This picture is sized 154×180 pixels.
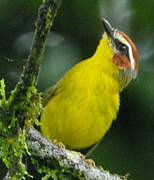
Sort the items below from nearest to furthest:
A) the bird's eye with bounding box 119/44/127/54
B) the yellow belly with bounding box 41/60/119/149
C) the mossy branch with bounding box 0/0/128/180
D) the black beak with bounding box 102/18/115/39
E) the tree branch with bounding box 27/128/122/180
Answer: the mossy branch with bounding box 0/0/128/180 < the tree branch with bounding box 27/128/122/180 < the yellow belly with bounding box 41/60/119/149 < the black beak with bounding box 102/18/115/39 < the bird's eye with bounding box 119/44/127/54

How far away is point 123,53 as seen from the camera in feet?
16.9

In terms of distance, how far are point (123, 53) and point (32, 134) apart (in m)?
2.05

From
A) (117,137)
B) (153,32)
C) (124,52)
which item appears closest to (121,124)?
(117,137)

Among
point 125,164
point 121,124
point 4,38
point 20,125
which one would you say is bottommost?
point 125,164

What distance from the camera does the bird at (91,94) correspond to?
4.79 m

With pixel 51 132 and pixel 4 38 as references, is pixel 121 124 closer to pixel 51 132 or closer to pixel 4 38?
pixel 51 132

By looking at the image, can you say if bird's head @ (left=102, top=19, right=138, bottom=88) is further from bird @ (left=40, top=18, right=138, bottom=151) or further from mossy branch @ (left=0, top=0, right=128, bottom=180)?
mossy branch @ (left=0, top=0, right=128, bottom=180)

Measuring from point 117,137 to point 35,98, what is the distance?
201cm

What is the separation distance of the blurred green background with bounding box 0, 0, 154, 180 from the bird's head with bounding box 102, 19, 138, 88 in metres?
0.11

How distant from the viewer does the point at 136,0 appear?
514 cm

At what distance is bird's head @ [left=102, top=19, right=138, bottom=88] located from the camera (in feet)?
16.4

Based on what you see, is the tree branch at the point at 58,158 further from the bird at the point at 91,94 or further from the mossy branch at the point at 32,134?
the bird at the point at 91,94

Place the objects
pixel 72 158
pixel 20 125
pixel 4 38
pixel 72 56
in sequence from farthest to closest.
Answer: pixel 4 38 < pixel 72 56 < pixel 72 158 < pixel 20 125

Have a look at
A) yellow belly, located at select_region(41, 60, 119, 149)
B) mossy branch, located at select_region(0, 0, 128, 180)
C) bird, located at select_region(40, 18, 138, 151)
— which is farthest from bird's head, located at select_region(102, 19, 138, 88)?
mossy branch, located at select_region(0, 0, 128, 180)
